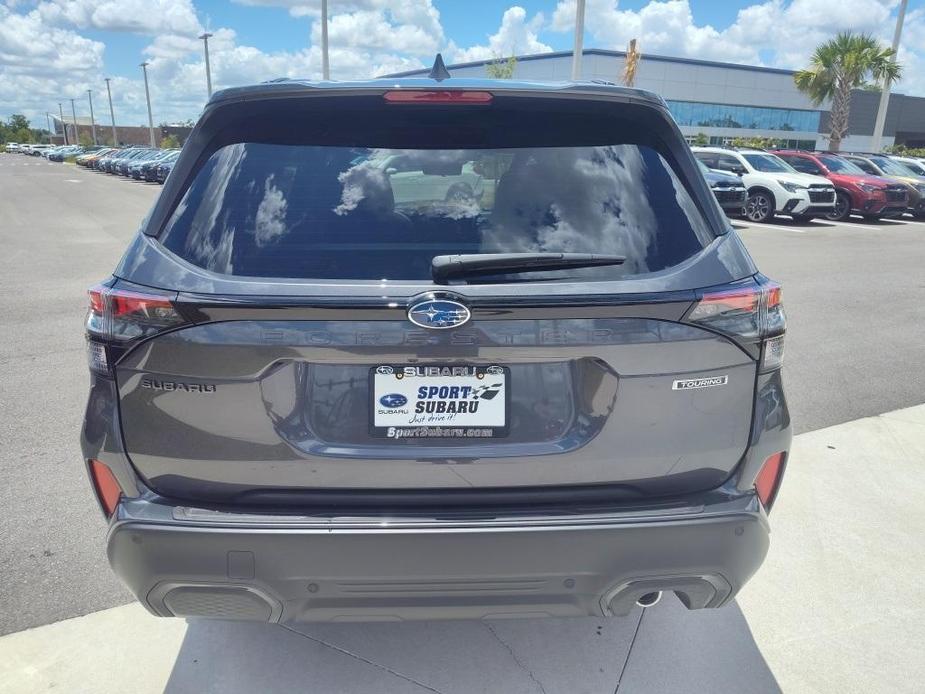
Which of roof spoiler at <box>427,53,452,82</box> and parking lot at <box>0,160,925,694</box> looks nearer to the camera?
parking lot at <box>0,160,925,694</box>

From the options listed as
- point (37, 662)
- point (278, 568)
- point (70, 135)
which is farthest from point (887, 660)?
point (70, 135)

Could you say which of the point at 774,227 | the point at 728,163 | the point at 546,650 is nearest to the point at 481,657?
the point at 546,650

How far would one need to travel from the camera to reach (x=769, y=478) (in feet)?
7.06

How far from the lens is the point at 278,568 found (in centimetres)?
191

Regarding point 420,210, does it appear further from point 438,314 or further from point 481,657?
point 481,657

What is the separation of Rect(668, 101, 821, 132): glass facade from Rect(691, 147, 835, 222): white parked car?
153 ft

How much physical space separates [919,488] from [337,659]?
330 centimetres

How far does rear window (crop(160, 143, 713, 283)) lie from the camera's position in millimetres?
1967

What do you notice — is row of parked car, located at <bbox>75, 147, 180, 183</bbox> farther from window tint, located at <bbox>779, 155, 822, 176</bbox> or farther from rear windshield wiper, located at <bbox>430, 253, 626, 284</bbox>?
rear windshield wiper, located at <bbox>430, 253, 626, 284</bbox>

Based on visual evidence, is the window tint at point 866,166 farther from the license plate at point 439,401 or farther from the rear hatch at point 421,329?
the license plate at point 439,401

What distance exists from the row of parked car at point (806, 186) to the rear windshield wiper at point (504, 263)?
51.5 ft

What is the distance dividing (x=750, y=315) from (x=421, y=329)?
92 cm

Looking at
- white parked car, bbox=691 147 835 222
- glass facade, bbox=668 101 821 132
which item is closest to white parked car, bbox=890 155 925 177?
white parked car, bbox=691 147 835 222

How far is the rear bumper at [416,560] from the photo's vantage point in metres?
1.89
